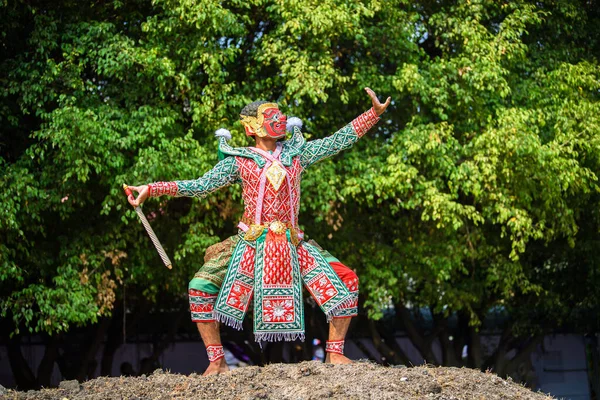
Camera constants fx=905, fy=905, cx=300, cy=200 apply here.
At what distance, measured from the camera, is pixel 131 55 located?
10039 millimetres

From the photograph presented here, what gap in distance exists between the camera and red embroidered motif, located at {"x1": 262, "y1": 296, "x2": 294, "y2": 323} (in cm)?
718

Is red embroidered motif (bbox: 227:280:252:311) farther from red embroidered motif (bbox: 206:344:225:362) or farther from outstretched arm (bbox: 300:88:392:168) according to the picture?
outstretched arm (bbox: 300:88:392:168)

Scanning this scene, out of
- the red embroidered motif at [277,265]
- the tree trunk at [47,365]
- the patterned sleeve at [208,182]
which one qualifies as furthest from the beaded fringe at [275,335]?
the tree trunk at [47,365]

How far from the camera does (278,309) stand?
7199 mm

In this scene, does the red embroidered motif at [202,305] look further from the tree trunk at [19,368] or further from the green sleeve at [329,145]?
the tree trunk at [19,368]

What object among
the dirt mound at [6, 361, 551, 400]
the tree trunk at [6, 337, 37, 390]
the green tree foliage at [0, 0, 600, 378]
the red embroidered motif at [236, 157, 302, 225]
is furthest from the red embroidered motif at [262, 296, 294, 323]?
the tree trunk at [6, 337, 37, 390]

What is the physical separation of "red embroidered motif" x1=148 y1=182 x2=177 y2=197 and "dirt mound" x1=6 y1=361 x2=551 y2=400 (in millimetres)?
1433

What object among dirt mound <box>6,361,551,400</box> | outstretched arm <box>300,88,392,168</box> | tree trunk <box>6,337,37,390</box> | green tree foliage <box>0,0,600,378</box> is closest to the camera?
dirt mound <box>6,361,551,400</box>

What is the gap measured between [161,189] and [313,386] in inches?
79.3

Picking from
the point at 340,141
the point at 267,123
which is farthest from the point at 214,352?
the point at 340,141

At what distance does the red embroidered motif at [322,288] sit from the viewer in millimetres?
7234

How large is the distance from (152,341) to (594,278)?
8297 millimetres

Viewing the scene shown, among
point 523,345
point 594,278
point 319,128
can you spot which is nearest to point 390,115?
point 319,128

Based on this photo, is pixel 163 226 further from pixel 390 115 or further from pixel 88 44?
A: pixel 390 115
